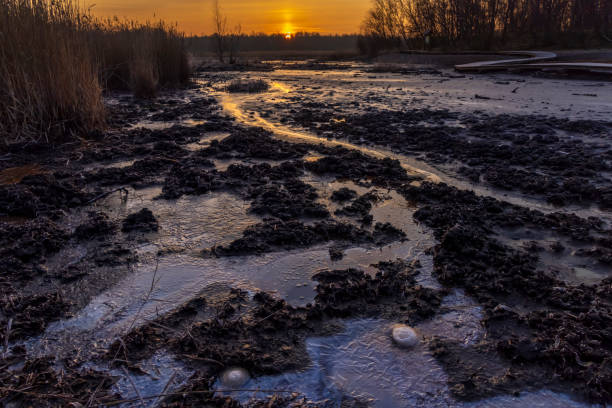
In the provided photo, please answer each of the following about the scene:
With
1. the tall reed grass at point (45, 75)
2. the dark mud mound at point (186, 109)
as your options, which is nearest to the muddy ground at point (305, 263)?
the tall reed grass at point (45, 75)

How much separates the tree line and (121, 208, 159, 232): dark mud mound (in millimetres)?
26329

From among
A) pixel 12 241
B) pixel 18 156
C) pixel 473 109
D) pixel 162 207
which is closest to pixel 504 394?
pixel 162 207

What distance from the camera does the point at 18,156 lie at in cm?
482

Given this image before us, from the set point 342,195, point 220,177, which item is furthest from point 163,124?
point 342,195

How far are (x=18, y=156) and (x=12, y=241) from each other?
2673 mm

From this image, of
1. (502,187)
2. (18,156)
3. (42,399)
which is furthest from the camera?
(18,156)

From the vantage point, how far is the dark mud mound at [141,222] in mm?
3086

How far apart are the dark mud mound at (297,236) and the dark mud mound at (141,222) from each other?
677 mm

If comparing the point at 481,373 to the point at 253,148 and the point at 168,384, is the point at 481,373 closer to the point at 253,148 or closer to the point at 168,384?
the point at 168,384

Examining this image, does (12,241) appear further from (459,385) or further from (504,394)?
(504,394)

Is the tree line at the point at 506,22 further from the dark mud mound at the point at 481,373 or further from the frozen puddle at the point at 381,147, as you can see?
the dark mud mound at the point at 481,373

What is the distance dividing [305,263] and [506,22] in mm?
31788

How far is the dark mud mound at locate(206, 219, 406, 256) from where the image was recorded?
9.26ft

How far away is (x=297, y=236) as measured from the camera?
2.94 meters
